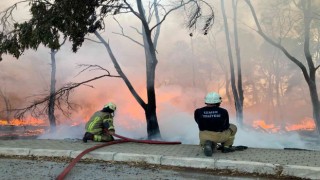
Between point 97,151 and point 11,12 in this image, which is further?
point 11,12

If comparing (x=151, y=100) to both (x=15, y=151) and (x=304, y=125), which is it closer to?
(x=15, y=151)

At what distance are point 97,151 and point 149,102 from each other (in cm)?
768

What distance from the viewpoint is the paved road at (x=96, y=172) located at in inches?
246

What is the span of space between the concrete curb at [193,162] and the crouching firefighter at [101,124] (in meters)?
2.03

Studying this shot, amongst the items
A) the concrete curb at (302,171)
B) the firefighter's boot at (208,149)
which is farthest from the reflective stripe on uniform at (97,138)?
the concrete curb at (302,171)

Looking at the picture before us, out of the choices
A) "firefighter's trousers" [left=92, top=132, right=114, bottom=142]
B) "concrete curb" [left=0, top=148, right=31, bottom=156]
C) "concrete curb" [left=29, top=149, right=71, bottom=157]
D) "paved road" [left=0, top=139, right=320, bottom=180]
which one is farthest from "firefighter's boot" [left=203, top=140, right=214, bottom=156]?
"concrete curb" [left=0, top=148, right=31, bottom=156]

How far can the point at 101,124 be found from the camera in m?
10.1

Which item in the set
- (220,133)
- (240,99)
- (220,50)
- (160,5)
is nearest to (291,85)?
(220,50)

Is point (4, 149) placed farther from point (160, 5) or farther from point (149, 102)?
point (160, 5)

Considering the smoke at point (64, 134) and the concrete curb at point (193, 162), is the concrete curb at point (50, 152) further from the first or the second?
the smoke at point (64, 134)

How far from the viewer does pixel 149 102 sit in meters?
15.5

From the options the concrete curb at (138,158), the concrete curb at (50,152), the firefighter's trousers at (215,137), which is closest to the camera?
the concrete curb at (138,158)

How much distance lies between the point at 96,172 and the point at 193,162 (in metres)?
1.75

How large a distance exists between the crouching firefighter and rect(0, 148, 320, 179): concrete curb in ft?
6.65
